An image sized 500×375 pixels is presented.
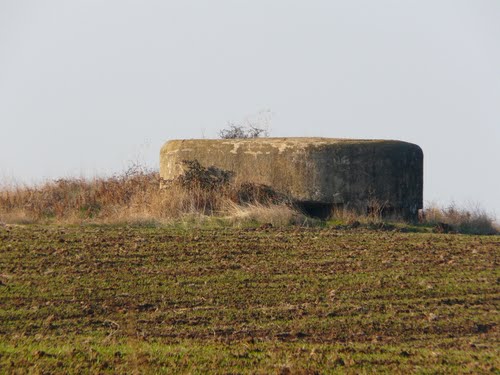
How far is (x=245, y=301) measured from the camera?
9.90m

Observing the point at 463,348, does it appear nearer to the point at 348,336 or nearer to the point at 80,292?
the point at 348,336

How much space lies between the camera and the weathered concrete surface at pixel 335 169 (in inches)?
629

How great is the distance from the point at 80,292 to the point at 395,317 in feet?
10.7

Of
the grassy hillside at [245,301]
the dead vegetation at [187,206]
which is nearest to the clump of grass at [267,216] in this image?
the dead vegetation at [187,206]

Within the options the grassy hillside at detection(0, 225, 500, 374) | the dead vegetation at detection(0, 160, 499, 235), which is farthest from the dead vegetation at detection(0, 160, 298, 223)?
the grassy hillside at detection(0, 225, 500, 374)

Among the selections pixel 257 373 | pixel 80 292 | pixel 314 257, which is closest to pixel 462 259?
pixel 314 257

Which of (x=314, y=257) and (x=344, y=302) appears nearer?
(x=344, y=302)

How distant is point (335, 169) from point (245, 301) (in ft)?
21.1

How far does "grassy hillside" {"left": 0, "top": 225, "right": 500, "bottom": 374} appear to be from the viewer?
745 centimetres

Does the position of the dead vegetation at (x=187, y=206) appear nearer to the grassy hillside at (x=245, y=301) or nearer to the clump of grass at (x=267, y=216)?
the clump of grass at (x=267, y=216)

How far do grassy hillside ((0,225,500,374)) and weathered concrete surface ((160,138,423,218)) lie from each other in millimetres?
2058

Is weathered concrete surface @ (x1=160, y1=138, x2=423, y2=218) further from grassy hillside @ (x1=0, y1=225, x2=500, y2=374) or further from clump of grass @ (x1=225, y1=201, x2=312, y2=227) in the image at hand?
grassy hillside @ (x1=0, y1=225, x2=500, y2=374)

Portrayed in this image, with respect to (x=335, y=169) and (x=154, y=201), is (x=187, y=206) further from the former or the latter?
(x=335, y=169)

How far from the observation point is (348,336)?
8625mm
